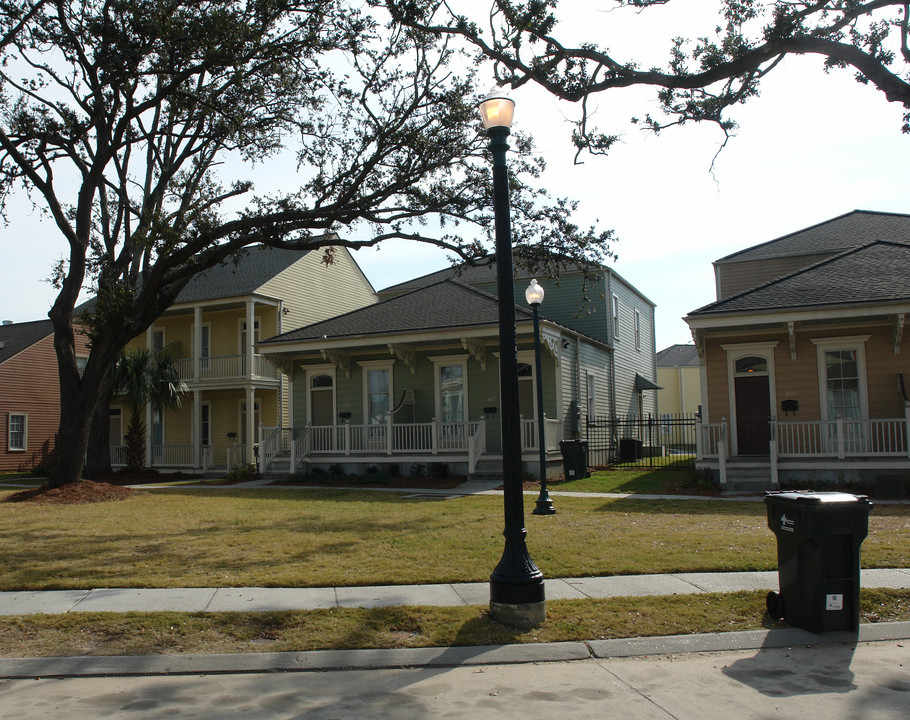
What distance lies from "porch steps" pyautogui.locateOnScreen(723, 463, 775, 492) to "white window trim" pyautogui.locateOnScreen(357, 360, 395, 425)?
33.3 ft

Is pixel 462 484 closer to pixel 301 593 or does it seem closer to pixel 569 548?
pixel 569 548

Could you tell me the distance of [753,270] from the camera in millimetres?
24906

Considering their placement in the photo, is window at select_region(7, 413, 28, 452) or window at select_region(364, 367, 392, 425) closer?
window at select_region(364, 367, 392, 425)

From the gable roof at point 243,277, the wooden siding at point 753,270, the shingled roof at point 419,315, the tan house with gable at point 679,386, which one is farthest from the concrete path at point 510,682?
the tan house with gable at point 679,386

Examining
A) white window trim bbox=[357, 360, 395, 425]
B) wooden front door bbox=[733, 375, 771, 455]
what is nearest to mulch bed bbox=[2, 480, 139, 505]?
white window trim bbox=[357, 360, 395, 425]

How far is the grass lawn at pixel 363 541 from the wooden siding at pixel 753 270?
12442mm

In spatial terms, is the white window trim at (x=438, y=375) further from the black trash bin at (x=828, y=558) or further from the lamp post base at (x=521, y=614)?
the black trash bin at (x=828, y=558)

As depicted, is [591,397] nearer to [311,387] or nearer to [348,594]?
[311,387]

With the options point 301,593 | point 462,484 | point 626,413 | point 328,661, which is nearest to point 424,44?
point 462,484

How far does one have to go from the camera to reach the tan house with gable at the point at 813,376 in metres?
16.6

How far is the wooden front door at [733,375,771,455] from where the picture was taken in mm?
18625

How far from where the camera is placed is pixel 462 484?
64.2 feet

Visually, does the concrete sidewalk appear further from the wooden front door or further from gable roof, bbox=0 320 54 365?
gable roof, bbox=0 320 54 365

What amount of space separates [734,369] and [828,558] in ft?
44.2
